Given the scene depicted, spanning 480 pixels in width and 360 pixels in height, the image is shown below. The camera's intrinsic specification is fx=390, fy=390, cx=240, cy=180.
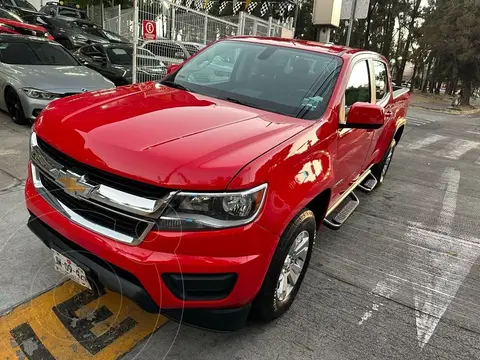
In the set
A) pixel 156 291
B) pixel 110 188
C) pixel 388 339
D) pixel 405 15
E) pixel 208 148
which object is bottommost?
pixel 388 339

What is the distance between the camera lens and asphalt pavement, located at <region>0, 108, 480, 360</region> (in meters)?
2.32

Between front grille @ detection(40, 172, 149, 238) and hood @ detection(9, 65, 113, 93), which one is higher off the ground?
hood @ detection(9, 65, 113, 93)

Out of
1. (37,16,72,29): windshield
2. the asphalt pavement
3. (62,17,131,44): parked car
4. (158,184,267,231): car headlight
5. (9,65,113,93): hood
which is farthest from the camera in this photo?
(37,16,72,29): windshield

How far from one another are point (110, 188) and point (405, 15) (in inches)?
1519

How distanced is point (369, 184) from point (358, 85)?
1.91 metres

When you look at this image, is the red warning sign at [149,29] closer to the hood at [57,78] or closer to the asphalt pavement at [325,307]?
the hood at [57,78]

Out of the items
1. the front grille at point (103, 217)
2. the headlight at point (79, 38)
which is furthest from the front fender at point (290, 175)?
the headlight at point (79, 38)

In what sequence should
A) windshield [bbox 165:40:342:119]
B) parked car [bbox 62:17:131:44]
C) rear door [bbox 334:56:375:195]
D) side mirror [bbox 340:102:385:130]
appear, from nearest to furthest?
side mirror [bbox 340:102:385:130], windshield [bbox 165:40:342:119], rear door [bbox 334:56:375:195], parked car [bbox 62:17:131:44]

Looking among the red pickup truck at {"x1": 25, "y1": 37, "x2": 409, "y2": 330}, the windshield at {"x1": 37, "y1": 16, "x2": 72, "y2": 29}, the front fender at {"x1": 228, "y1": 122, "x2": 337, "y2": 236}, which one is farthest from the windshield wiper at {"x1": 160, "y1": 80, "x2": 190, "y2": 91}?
the windshield at {"x1": 37, "y1": 16, "x2": 72, "y2": 29}

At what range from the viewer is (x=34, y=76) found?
642 cm

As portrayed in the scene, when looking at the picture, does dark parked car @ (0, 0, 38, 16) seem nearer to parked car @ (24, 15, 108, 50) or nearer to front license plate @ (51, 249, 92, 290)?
parked car @ (24, 15, 108, 50)

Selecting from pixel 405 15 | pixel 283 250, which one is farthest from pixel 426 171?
pixel 405 15

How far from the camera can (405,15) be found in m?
34.3

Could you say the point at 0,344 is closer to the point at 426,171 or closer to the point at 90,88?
the point at 90,88
